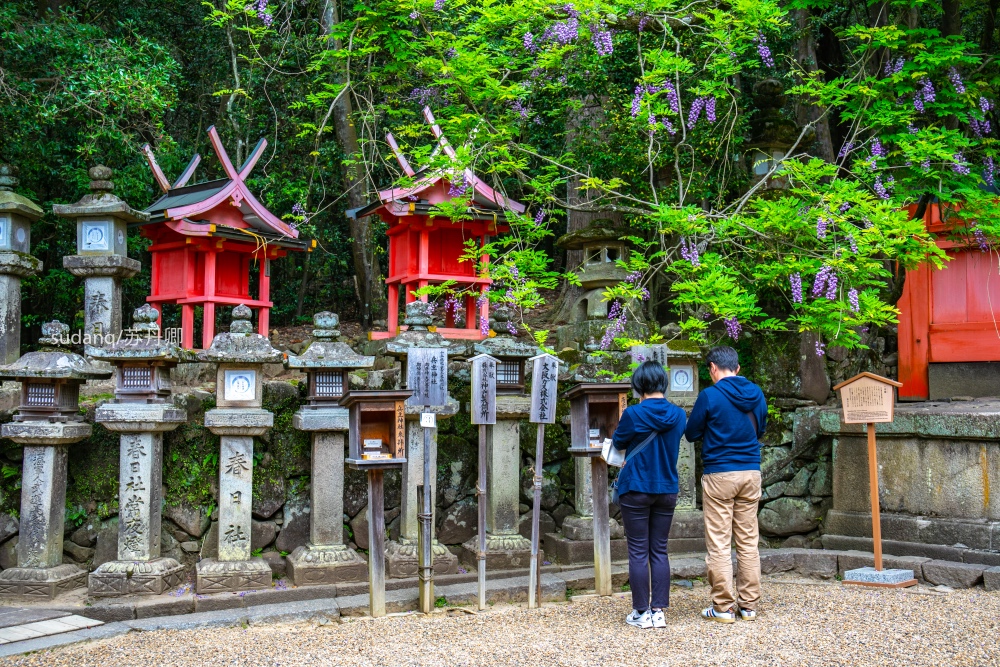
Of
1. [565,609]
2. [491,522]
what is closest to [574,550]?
[491,522]

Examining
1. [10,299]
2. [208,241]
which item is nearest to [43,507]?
[10,299]

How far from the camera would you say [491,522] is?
6949 millimetres

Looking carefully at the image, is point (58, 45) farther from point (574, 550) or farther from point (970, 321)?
point (970, 321)

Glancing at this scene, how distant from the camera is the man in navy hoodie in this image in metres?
5.24

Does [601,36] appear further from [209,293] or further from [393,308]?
[209,293]

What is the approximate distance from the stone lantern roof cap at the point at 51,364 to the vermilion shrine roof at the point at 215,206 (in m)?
2.87

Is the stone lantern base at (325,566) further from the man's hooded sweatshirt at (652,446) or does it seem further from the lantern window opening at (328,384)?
the man's hooded sweatshirt at (652,446)

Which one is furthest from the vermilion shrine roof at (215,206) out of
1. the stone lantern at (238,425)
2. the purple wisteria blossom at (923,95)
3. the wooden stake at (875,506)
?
the purple wisteria blossom at (923,95)

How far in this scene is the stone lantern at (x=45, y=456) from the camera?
5.92 metres

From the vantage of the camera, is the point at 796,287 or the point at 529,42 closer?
the point at 796,287

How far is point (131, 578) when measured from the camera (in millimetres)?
5793

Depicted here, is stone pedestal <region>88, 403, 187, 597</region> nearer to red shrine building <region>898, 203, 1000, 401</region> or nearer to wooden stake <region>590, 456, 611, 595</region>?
wooden stake <region>590, 456, 611, 595</region>

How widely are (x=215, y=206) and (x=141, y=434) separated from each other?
388cm

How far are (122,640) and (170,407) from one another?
1.78 meters
